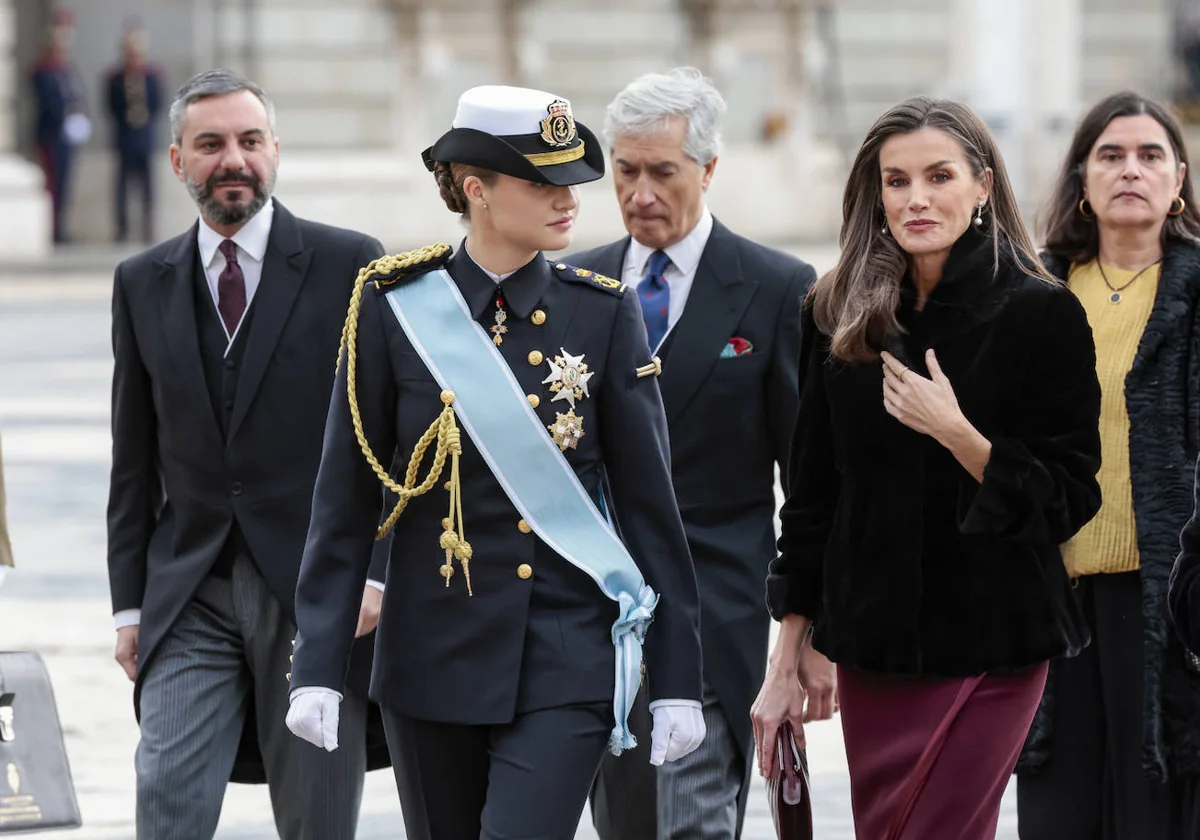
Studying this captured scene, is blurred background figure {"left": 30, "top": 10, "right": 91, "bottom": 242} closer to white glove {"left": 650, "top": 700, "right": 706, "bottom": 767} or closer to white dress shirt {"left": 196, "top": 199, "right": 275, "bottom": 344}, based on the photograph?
white dress shirt {"left": 196, "top": 199, "right": 275, "bottom": 344}

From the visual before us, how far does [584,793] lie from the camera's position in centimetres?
396

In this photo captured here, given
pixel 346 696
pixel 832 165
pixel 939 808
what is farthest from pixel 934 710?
pixel 832 165

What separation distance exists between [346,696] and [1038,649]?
61.0 inches

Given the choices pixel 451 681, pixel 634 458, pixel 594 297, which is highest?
pixel 594 297

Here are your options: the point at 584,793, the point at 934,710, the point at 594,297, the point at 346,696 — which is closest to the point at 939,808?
the point at 934,710

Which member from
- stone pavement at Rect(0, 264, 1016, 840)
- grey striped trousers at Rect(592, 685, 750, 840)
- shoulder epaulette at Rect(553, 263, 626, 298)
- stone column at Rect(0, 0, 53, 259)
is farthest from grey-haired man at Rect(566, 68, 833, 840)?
stone column at Rect(0, 0, 53, 259)

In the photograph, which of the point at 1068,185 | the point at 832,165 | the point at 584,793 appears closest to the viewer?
the point at 584,793

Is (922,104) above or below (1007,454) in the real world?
above

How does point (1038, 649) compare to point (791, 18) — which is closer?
point (1038, 649)

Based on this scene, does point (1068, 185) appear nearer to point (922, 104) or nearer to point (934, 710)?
point (922, 104)

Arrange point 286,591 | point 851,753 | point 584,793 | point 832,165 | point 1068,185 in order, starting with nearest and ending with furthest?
point 584,793
point 851,753
point 286,591
point 1068,185
point 832,165

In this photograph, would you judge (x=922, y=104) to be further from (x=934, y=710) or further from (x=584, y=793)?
(x=584, y=793)

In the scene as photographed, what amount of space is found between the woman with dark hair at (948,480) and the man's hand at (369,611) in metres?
0.94

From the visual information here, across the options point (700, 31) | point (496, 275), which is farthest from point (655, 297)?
point (700, 31)
